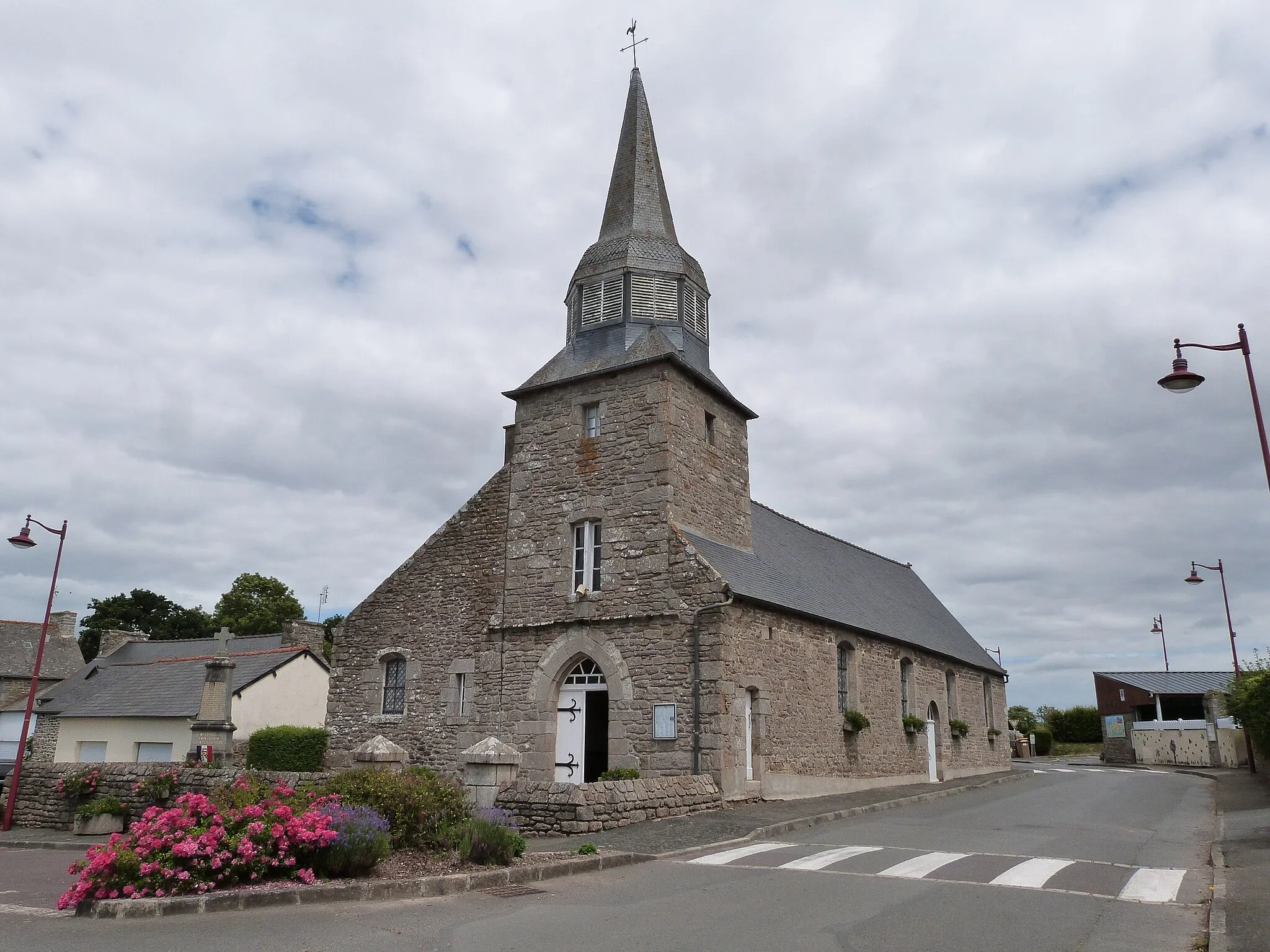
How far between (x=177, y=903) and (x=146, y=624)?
5790 centimetres

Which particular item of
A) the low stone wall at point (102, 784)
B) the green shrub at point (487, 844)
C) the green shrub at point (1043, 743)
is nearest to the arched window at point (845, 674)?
the low stone wall at point (102, 784)

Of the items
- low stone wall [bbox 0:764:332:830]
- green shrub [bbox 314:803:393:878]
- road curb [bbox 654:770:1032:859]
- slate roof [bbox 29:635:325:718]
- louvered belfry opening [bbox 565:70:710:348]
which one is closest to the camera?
green shrub [bbox 314:803:393:878]

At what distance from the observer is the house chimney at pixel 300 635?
116 feet

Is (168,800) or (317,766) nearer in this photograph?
(168,800)

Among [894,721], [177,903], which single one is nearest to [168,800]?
[177,903]

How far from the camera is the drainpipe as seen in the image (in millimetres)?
16000

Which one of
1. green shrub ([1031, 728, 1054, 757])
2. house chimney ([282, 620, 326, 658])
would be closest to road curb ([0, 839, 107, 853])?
house chimney ([282, 620, 326, 658])

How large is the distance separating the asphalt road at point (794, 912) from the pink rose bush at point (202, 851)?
1.53 ft

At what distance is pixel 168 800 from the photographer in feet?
52.9

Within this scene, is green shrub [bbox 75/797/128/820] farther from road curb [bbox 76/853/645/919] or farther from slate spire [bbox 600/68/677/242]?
slate spire [bbox 600/68/677/242]

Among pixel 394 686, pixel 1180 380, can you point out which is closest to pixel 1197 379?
pixel 1180 380

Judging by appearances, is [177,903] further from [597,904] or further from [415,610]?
[415,610]

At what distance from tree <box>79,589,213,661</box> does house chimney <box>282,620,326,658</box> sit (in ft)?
83.4

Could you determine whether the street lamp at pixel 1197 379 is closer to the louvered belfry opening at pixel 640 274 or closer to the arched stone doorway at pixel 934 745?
the louvered belfry opening at pixel 640 274
